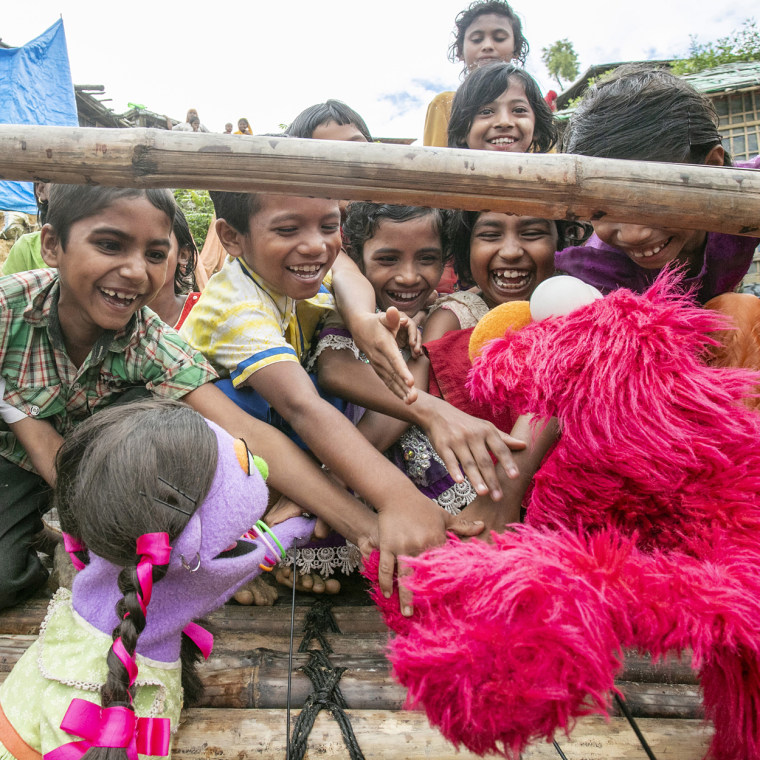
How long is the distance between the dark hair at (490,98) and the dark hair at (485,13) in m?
1.03

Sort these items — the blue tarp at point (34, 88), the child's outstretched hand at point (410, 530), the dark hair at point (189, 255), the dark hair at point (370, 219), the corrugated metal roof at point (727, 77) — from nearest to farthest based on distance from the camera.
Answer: the child's outstretched hand at point (410, 530) < the dark hair at point (370, 219) < the dark hair at point (189, 255) < the corrugated metal roof at point (727, 77) < the blue tarp at point (34, 88)

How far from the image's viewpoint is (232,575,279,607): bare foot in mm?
1462

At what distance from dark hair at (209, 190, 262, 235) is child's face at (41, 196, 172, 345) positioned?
0.18 metres

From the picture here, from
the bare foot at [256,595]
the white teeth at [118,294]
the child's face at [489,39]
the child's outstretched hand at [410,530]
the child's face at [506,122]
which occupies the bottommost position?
the bare foot at [256,595]

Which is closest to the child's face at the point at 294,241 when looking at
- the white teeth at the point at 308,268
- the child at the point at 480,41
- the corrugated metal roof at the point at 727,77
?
the white teeth at the point at 308,268

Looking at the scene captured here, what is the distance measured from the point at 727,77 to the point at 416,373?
7.27 meters

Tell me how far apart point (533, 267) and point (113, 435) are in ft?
3.99

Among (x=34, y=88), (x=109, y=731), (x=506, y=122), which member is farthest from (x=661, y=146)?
(x=34, y=88)

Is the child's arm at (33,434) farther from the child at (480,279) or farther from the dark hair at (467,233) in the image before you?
the dark hair at (467,233)

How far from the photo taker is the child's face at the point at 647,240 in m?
1.20

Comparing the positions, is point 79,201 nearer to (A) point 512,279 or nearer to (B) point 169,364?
(B) point 169,364

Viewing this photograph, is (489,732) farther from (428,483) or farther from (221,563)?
(428,483)

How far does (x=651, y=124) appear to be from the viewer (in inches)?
48.1

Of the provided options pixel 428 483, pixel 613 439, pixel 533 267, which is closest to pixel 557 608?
pixel 613 439
